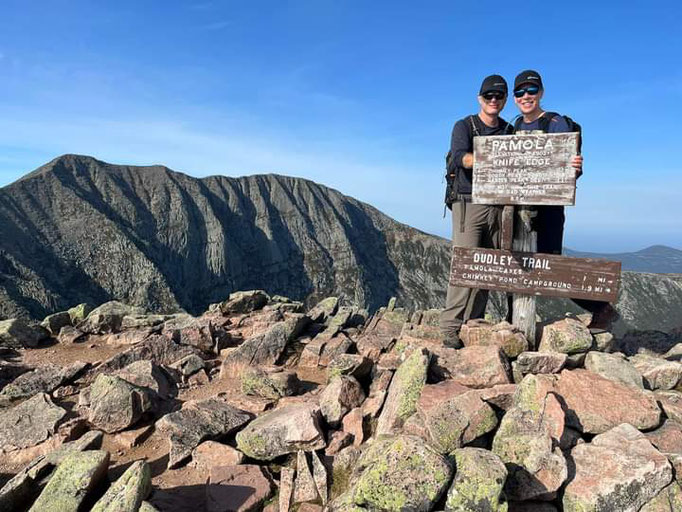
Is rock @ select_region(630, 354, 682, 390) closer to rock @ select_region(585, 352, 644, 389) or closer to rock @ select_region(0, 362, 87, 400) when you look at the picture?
rock @ select_region(585, 352, 644, 389)

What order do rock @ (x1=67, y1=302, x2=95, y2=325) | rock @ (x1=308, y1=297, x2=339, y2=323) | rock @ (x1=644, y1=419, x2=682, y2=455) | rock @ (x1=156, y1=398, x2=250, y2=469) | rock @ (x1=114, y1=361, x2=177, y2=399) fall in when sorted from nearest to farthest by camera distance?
rock @ (x1=644, y1=419, x2=682, y2=455) < rock @ (x1=156, y1=398, x2=250, y2=469) < rock @ (x1=114, y1=361, x2=177, y2=399) < rock @ (x1=308, y1=297, x2=339, y2=323) < rock @ (x1=67, y1=302, x2=95, y2=325)

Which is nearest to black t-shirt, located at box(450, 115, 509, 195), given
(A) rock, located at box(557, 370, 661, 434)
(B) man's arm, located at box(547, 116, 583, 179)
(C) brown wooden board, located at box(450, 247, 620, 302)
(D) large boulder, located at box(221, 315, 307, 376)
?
(B) man's arm, located at box(547, 116, 583, 179)

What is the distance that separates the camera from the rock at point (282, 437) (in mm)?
6742

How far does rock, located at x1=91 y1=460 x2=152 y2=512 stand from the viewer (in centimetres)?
512

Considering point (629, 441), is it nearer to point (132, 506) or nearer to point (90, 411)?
point (132, 506)

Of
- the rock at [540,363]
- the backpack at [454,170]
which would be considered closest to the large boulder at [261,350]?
the backpack at [454,170]

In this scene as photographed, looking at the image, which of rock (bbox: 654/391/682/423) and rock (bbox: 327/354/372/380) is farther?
rock (bbox: 327/354/372/380)

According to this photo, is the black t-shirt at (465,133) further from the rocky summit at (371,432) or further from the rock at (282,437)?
the rock at (282,437)

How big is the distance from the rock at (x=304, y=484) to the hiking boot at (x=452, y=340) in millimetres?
4646

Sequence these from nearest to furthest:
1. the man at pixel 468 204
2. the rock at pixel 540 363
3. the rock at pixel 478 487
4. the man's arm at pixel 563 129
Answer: the rock at pixel 478 487
the rock at pixel 540 363
the man's arm at pixel 563 129
the man at pixel 468 204

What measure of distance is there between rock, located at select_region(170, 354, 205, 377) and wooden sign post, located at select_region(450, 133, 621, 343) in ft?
25.5

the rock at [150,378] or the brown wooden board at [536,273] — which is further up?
the brown wooden board at [536,273]

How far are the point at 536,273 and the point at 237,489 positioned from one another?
7.44 meters

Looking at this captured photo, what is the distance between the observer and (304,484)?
19.5 feet
